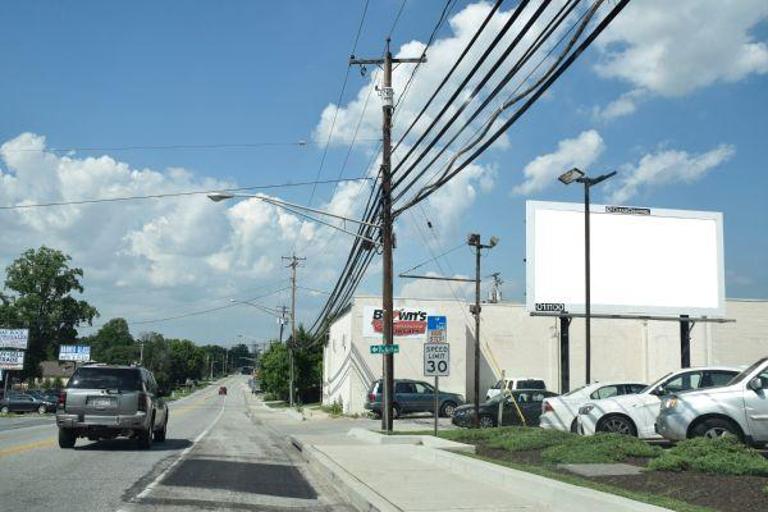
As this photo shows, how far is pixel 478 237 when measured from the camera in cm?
3120

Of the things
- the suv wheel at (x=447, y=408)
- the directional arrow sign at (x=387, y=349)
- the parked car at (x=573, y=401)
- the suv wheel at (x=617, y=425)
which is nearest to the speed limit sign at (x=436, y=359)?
the directional arrow sign at (x=387, y=349)

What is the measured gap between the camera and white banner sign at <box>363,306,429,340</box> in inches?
1668

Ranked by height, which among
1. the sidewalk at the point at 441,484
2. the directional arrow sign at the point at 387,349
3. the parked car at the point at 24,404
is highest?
the directional arrow sign at the point at 387,349

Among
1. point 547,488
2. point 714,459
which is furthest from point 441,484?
point 714,459

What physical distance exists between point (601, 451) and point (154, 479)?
6961 mm

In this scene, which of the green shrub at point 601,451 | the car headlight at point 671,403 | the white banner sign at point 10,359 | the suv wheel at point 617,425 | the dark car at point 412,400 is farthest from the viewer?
the white banner sign at point 10,359

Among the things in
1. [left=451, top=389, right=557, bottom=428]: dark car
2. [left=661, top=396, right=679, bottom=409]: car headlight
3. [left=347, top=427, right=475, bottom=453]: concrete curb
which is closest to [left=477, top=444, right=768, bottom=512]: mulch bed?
[left=661, top=396, right=679, bottom=409]: car headlight

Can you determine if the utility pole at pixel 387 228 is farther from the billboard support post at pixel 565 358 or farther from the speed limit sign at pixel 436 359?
the billboard support post at pixel 565 358

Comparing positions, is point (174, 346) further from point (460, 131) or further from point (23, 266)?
point (460, 131)

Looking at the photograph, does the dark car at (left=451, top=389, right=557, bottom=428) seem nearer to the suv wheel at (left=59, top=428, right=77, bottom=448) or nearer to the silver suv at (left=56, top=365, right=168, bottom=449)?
the silver suv at (left=56, top=365, right=168, bottom=449)

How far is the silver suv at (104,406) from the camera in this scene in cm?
1741

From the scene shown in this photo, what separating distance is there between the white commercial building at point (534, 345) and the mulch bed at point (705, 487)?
105 ft

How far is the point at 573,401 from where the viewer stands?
769 inches

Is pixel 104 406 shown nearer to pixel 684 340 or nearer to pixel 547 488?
pixel 547 488
